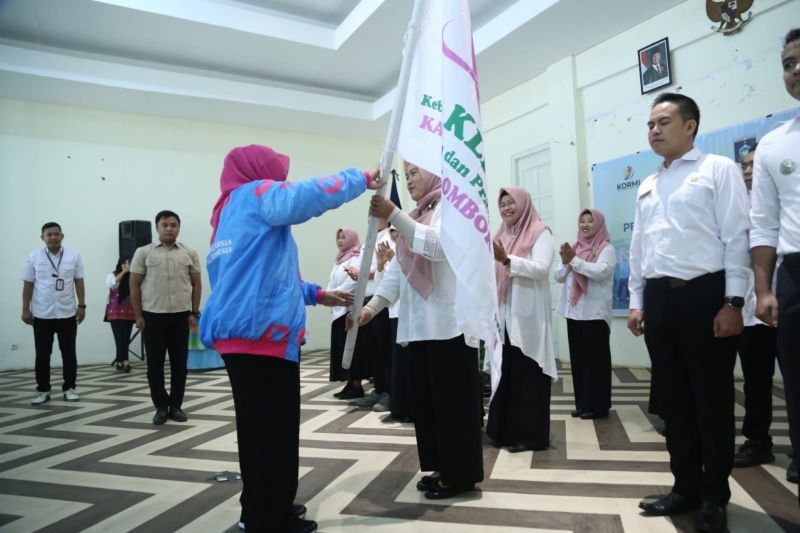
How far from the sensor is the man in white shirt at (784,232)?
1372 mm

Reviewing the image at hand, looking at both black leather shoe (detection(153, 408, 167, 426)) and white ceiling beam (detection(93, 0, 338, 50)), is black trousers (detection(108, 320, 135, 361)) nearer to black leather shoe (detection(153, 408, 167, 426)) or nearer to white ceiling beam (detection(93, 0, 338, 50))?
black leather shoe (detection(153, 408, 167, 426))

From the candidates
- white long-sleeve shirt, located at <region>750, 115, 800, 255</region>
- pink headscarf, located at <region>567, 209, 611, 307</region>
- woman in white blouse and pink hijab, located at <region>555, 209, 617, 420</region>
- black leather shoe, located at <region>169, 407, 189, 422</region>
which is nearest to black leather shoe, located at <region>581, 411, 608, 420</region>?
woman in white blouse and pink hijab, located at <region>555, 209, 617, 420</region>

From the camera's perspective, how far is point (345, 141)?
866cm

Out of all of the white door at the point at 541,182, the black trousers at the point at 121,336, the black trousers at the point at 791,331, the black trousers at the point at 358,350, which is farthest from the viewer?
the black trousers at the point at 121,336

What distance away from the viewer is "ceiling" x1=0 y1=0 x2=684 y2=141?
5152 millimetres

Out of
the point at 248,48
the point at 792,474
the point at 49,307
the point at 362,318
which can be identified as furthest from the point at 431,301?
the point at 248,48

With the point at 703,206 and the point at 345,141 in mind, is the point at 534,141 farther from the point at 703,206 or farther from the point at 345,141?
the point at 703,206

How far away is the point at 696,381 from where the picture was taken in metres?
1.62

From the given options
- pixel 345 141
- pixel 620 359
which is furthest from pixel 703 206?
pixel 345 141

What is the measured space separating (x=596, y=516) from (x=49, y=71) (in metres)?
7.00

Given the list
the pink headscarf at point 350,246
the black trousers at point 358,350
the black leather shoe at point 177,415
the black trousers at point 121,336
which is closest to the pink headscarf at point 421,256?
the black trousers at point 358,350

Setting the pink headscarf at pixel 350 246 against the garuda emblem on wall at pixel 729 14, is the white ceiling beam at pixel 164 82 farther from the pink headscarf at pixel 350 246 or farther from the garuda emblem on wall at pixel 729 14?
the garuda emblem on wall at pixel 729 14

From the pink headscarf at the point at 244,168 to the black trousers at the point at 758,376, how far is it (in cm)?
220

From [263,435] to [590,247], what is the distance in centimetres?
269
